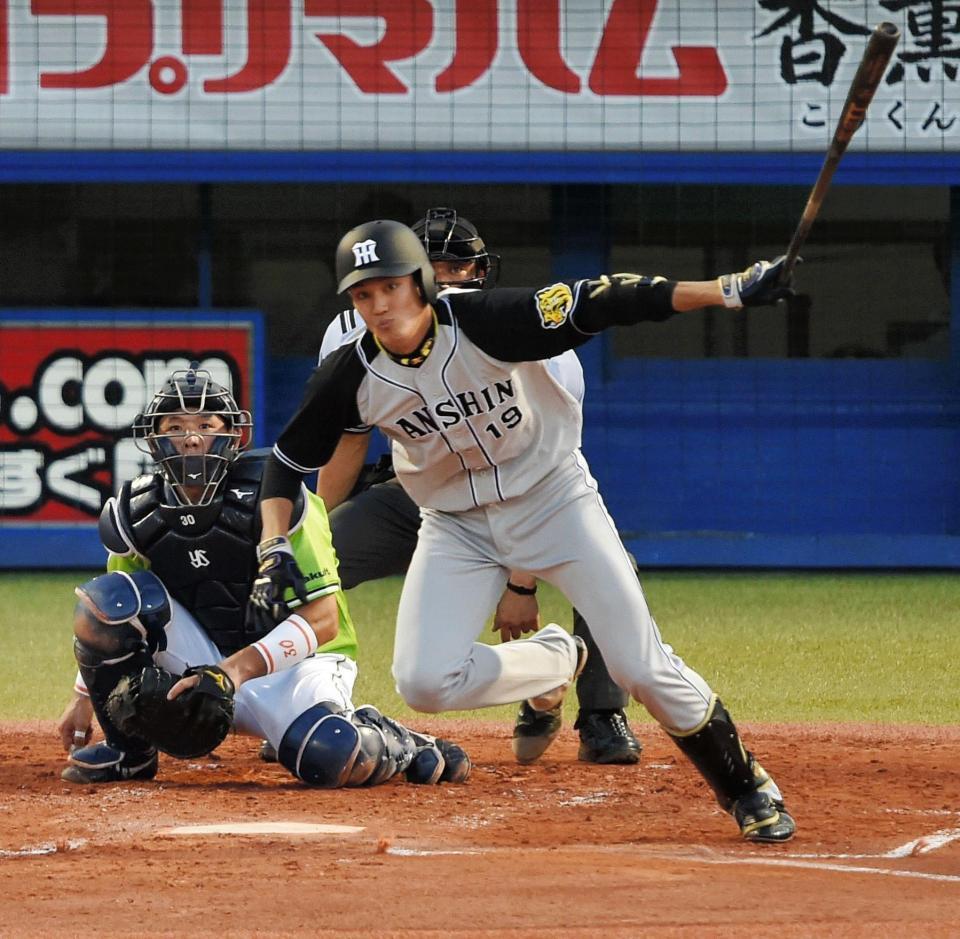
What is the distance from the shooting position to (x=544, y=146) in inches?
454

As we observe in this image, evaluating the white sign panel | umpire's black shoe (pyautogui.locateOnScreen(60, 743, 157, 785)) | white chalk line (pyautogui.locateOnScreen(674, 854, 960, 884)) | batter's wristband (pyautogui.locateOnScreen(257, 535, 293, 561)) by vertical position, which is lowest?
umpire's black shoe (pyautogui.locateOnScreen(60, 743, 157, 785))

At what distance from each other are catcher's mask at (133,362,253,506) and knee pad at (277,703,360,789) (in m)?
0.69

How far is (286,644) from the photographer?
5117 millimetres

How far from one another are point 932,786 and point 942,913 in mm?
1742

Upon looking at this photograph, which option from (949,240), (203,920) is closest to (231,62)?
(949,240)

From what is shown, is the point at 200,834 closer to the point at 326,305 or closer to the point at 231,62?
the point at 231,62

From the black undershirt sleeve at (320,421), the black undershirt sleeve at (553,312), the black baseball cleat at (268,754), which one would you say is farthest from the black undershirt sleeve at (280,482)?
the black baseball cleat at (268,754)

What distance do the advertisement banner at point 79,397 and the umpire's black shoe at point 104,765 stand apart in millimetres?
6130

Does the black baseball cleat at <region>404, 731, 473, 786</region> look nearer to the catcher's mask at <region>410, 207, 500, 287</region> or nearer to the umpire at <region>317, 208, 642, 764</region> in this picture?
the umpire at <region>317, 208, 642, 764</region>

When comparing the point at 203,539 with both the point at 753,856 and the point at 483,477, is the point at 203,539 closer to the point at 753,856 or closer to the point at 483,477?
Answer: the point at 483,477

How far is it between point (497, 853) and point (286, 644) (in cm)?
105

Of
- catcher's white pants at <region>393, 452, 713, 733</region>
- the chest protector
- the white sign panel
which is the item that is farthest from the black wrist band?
the white sign panel

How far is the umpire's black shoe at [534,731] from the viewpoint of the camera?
5.69m

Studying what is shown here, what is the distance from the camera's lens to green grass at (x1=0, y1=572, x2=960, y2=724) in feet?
23.2
